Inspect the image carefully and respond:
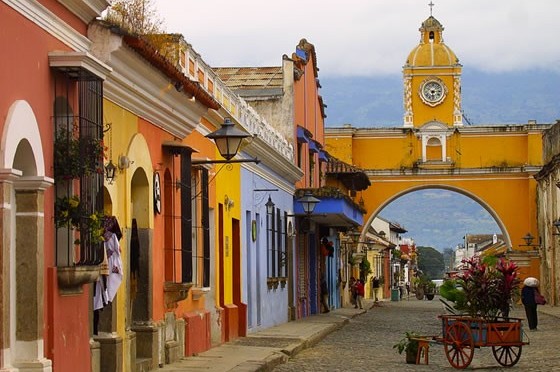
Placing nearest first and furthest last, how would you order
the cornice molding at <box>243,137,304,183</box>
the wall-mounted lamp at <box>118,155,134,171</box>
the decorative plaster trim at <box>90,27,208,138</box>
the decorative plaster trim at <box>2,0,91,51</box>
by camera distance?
1. the decorative plaster trim at <box>2,0,91,51</box>
2. the decorative plaster trim at <box>90,27,208,138</box>
3. the wall-mounted lamp at <box>118,155,134,171</box>
4. the cornice molding at <box>243,137,304,183</box>

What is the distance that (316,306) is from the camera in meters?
35.6

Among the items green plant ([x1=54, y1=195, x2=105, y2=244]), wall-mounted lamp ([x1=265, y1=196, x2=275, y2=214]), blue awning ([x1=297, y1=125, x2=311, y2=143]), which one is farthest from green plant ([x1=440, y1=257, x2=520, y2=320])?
blue awning ([x1=297, y1=125, x2=311, y2=143])

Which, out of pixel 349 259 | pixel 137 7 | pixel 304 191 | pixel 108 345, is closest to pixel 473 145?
pixel 349 259

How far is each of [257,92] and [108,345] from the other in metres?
19.5

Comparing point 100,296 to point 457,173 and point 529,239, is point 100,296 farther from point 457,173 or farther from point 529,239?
point 457,173

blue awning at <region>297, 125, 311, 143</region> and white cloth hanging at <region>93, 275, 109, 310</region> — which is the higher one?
blue awning at <region>297, 125, 311, 143</region>

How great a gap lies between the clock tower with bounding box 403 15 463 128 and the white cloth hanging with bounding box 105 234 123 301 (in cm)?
5230

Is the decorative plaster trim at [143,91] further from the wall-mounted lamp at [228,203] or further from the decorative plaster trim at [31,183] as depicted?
the wall-mounted lamp at [228,203]

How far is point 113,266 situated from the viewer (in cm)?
1073

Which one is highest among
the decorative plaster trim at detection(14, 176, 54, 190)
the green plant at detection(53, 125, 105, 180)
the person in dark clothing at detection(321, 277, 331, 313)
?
the green plant at detection(53, 125, 105, 180)

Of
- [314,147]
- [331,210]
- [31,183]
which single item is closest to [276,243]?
[331,210]

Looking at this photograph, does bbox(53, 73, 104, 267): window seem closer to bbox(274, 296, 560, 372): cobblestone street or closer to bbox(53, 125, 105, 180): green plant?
bbox(53, 125, 105, 180): green plant

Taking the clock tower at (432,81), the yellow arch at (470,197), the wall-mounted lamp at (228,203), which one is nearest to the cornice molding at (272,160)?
the wall-mounted lamp at (228,203)

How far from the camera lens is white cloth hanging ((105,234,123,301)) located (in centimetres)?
1074
